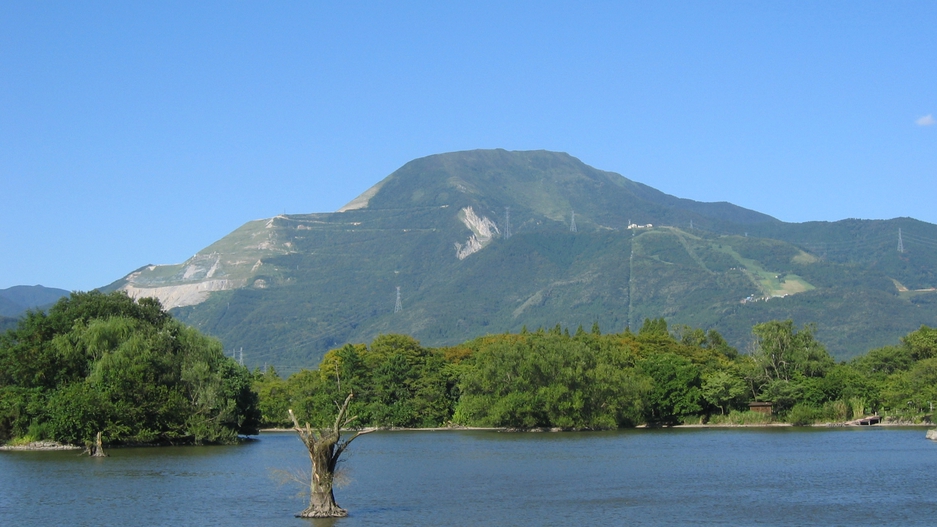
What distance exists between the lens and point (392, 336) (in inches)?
4582

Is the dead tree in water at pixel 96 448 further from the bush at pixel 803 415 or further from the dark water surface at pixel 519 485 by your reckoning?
the bush at pixel 803 415

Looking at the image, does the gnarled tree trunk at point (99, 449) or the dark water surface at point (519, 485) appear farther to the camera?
the gnarled tree trunk at point (99, 449)

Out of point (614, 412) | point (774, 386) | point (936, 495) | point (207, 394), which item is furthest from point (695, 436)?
point (936, 495)

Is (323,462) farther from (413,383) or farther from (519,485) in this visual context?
(413,383)

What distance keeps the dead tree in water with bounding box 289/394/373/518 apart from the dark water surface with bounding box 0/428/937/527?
0.51 m

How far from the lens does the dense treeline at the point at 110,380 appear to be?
63281mm

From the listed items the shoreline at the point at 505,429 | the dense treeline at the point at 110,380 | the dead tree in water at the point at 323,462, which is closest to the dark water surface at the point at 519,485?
the dead tree in water at the point at 323,462

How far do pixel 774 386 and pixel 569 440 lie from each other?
26872 mm

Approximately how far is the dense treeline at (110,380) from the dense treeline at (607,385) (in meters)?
24.0

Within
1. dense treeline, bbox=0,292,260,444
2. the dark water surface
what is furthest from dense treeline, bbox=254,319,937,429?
dense treeline, bbox=0,292,260,444

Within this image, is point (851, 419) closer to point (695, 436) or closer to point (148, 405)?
point (695, 436)

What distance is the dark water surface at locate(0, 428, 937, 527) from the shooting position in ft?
114

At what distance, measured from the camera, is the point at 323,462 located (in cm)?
3234

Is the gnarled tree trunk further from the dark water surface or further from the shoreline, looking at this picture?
the shoreline
